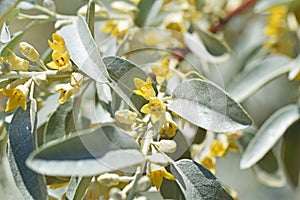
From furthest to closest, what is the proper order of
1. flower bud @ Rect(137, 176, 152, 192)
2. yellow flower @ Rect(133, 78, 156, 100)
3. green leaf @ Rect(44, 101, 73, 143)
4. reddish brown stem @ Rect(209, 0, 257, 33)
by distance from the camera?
reddish brown stem @ Rect(209, 0, 257, 33) → green leaf @ Rect(44, 101, 73, 143) → yellow flower @ Rect(133, 78, 156, 100) → flower bud @ Rect(137, 176, 152, 192)

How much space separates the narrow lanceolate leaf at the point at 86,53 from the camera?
941 millimetres

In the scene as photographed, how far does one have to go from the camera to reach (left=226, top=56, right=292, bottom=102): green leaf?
148 centimetres

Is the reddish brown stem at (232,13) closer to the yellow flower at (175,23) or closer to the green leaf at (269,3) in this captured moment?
the green leaf at (269,3)

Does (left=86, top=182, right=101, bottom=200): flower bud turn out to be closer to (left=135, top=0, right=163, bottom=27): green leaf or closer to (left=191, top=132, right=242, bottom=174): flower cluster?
(left=191, top=132, right=242, bottom=174): flower cluster

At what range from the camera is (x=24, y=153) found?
0.97 meters

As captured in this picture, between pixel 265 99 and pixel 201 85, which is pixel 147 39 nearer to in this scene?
pixel 201 85

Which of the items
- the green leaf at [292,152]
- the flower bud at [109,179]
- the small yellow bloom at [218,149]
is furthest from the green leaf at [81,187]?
the green leaf at [292,152]

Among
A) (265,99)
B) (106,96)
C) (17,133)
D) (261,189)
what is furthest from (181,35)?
(261,189)

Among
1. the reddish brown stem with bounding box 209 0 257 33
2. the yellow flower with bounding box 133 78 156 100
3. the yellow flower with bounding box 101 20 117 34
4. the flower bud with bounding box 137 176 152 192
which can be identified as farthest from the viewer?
the reddish brown stem with bounding box 209 0 257 33

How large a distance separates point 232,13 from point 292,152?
0.44 meters

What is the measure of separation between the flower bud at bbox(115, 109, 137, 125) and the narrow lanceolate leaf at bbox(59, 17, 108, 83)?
7 centimetres

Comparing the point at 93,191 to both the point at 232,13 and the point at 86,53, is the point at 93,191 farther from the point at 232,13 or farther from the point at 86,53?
the point at 232,13

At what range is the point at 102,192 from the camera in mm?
1020

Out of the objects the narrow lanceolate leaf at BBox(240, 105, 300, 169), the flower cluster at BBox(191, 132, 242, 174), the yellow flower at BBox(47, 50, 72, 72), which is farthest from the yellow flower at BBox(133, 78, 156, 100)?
the narrow lanceolate leaf at BBox(240, 105, 300, 169)
